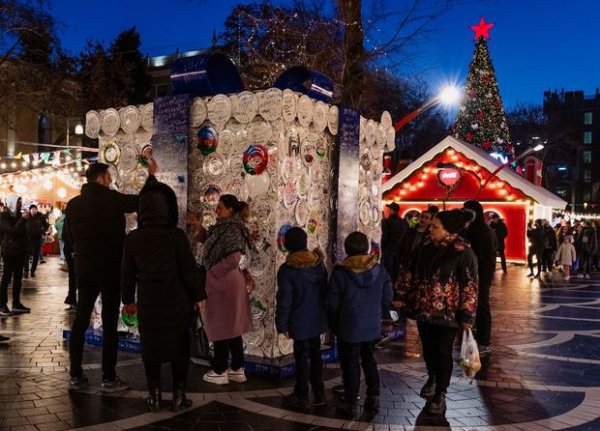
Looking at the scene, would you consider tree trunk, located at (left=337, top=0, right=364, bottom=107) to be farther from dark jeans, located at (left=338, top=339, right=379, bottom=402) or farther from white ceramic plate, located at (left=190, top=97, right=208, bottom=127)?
dark jeans, located at (left=338, top=339, right=379, bottom=402)

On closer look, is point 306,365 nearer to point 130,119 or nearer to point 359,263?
Result: point 359,263

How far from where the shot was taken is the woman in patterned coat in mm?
4938

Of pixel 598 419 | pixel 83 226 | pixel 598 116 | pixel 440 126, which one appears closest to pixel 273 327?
pixel 83 226

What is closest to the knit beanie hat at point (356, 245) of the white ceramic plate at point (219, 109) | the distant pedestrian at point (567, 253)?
the white ceramic plate at point (219, 109)

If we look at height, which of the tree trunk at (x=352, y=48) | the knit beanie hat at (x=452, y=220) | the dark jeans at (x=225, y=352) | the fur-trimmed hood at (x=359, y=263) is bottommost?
the dark jeans at (x=225, y=352)

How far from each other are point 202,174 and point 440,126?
131 feet

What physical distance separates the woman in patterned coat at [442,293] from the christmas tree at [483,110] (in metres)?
23.5

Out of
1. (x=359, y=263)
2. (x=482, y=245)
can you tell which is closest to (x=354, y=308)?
(x=359, y=263)

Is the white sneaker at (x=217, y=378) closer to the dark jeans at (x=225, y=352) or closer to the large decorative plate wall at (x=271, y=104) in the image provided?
the dark jeans at (x=225, y=352)

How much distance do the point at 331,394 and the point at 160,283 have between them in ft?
6.43

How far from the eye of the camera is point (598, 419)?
5.09 metres

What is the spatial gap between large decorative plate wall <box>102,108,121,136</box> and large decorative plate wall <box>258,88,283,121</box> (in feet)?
6.98

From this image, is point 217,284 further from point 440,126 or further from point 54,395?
point 440,126

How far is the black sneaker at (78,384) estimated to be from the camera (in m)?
5.45
